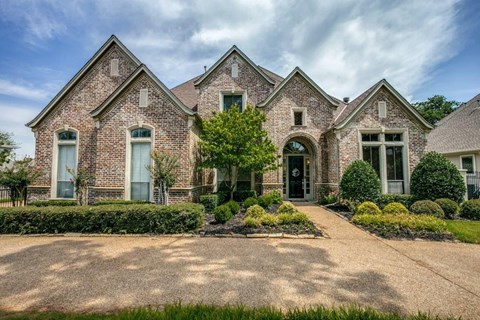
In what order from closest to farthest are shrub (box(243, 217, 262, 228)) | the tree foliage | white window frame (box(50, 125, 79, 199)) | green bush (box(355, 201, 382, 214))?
shrub (box(243, 217, 262, 228)) → green bush (box(355, 201, 382, 214)) → white window frame (box(50, 125, 79, 199)) → the tree foliage

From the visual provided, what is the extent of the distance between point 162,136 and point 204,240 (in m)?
6.00

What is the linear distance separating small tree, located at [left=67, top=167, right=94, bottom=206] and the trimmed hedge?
4157 mm

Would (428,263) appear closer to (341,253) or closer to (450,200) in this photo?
(341,253)

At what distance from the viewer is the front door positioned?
47.1ft

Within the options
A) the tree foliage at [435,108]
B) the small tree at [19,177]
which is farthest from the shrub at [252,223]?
the tree foliage at [435,108]

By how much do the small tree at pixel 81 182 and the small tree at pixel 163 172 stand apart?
4.11 meters

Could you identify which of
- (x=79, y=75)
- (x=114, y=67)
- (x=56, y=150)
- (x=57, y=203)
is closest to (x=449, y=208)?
(x=57, y=203)

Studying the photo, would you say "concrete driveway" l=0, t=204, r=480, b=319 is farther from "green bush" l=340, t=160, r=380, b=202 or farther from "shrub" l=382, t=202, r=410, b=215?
"green bush" l=340, t=160, r=380, b=202

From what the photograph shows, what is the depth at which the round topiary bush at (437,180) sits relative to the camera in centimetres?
1036

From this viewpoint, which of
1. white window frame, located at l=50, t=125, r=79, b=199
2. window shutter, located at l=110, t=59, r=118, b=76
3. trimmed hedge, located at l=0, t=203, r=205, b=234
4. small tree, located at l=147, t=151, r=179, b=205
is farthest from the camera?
window shutter, located at l=110, t=59, r=118, b=76

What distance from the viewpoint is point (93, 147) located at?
41.0 ft

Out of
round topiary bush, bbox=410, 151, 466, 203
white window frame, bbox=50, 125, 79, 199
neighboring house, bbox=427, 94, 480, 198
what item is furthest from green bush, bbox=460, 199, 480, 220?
white window frame, bbox=50, 125, 79, 199

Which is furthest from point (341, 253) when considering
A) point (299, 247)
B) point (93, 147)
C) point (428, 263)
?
point (93, 147)

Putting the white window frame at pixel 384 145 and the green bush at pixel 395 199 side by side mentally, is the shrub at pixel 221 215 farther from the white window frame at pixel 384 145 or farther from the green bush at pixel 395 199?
the white window frame at pixel 384 145
